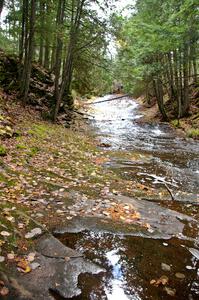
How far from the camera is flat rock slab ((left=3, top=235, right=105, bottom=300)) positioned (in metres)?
3.12

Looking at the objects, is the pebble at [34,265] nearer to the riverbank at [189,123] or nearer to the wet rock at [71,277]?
the wet rock at [71,277]

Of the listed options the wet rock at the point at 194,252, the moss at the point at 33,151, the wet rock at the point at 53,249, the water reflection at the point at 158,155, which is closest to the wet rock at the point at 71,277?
the wet rock at the point at 53,249

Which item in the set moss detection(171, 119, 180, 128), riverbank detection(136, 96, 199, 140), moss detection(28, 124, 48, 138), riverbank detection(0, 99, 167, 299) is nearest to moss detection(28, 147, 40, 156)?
riverbank detection(0, 99, 167, 299)

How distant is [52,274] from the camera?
3441 mm

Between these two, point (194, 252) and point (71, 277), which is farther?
point (194, 252)

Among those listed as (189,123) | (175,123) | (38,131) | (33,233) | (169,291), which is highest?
(189,123)

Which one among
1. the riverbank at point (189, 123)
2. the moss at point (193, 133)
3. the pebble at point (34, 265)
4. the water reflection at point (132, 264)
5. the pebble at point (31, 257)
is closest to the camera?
the water reflection at point (132, 264)

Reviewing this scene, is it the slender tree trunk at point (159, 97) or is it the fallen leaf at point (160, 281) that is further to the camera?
the slender tree trunk at point (159, 97)

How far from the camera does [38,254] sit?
379 centimetres

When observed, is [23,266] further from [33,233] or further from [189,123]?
[189,123]

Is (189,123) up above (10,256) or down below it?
above

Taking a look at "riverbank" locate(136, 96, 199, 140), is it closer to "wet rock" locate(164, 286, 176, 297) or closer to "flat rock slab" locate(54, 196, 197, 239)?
"flat rock slab" locate(54, 196, 197, 239)

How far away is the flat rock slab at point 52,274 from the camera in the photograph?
10.2 ft

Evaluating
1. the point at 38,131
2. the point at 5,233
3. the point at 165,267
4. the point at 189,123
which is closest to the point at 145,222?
the point at 165,267
